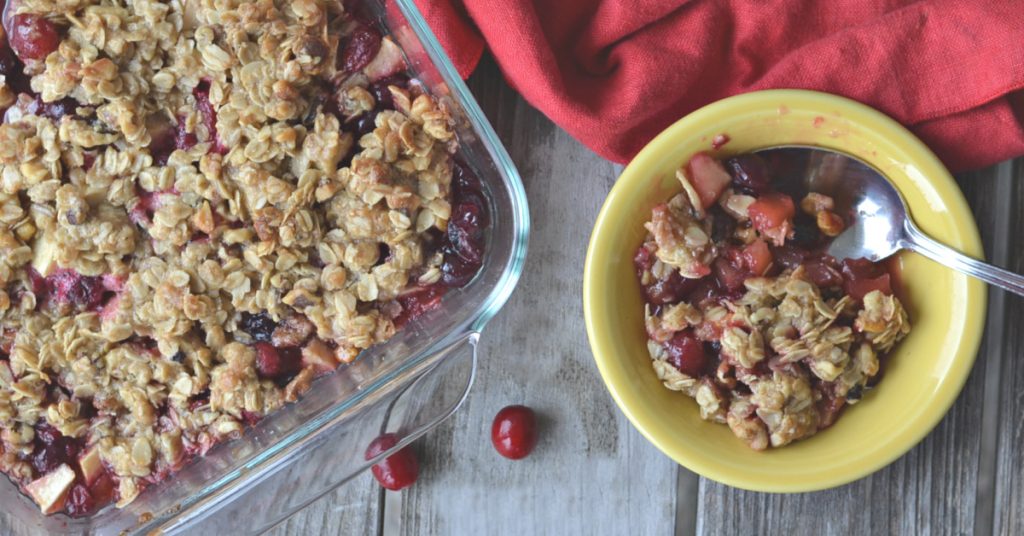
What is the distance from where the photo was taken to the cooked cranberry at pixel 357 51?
1.40 meters

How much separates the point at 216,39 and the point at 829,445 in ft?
4.08

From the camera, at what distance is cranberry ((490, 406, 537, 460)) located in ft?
5.53

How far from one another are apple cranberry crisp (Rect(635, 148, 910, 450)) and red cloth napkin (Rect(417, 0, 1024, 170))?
0.17m

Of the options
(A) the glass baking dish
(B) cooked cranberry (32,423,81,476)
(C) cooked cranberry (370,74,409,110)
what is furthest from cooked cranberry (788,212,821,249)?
(B) cooked cranberry (32,423,81,476)

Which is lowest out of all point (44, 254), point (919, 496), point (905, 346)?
point (919, 496)

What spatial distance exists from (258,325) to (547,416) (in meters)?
0.62

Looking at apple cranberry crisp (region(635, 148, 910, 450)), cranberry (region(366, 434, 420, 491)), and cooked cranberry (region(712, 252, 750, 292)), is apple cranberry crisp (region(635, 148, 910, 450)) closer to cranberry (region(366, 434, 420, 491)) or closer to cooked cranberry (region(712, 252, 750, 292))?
cooked cranberry (region(712, 252, 750, 292))

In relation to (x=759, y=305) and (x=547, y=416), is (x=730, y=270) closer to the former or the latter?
(x=759, y=305)

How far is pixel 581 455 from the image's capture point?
1.75 m

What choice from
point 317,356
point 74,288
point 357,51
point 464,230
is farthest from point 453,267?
point 74,288

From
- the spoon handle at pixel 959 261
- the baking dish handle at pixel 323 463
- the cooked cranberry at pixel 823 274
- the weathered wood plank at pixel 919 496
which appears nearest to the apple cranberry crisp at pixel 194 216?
the baking dish handle at pixel 323 463

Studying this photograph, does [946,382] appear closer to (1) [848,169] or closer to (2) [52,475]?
(1) [848,169]

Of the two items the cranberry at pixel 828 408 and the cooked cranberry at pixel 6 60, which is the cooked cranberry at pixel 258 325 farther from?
the cranberry at pixel 828 408

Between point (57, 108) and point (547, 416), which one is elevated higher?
point (57, 108)
